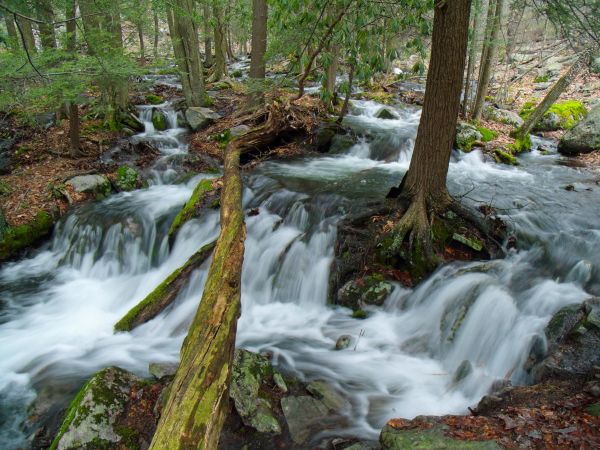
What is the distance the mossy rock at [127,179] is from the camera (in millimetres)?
9844

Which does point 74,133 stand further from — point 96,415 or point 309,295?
point 96,415

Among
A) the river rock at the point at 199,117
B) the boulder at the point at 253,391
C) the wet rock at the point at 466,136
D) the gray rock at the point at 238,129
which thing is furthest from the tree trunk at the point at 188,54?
the boulder at the point at 253,391

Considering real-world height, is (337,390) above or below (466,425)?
below

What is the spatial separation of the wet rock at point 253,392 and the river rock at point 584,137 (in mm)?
11858

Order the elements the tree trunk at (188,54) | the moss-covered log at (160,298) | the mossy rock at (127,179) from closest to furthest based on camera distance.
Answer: the moss-covered log at (160,298), the mossy rock at (127,179), the tree trunk at (188,54)

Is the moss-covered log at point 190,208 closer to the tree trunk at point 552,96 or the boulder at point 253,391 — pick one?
the boulder at point 253,391

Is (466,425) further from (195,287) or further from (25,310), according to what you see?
(25,310)

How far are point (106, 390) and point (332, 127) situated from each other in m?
9.77

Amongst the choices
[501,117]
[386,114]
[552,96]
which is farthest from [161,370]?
[501,117]

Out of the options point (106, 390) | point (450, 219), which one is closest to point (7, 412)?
point (106, 390)

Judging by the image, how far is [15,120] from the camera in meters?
12.8

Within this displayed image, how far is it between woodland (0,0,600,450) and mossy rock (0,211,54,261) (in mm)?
42

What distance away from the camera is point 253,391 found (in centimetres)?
419

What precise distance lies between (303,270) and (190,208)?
2.84 meters
